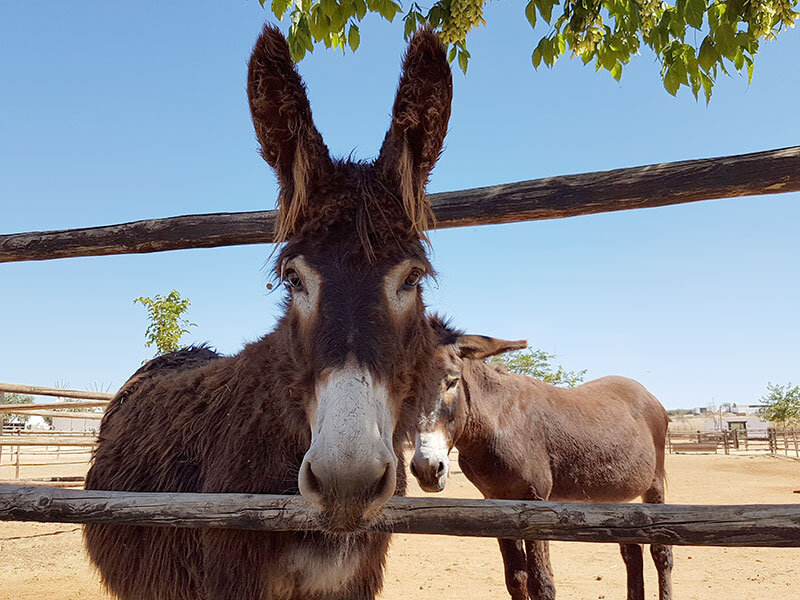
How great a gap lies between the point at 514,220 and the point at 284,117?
1.21 m

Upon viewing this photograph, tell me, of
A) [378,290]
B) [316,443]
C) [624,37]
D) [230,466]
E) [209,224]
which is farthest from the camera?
[624,37]

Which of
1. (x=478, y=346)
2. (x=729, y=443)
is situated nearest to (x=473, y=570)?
(x=478, y=346)

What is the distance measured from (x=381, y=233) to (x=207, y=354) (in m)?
2.20

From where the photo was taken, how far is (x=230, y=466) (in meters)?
2.25

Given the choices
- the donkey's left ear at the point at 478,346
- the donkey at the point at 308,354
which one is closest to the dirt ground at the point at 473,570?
the donkey's left ear at the point at 478,346

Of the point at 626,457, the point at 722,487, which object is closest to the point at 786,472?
the point at 722,487

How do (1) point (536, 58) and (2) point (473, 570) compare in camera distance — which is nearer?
(1) point (536, 58)

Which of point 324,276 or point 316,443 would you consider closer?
point 316,443

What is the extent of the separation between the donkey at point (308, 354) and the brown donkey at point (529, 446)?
7.19 feet

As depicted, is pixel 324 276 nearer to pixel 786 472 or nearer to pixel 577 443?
pixel 577 443

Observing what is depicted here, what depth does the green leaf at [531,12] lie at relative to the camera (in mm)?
3139

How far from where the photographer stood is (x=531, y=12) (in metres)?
3.15

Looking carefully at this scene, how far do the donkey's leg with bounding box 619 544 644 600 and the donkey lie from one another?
3.85 m

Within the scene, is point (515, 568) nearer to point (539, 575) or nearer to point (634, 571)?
point (539, 575)
